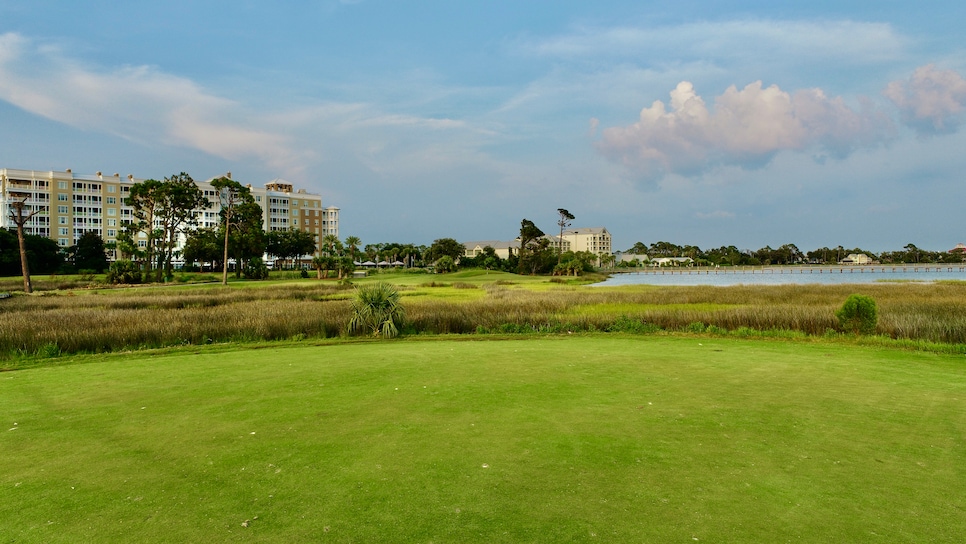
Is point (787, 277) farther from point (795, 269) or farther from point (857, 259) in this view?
point (857, 259)

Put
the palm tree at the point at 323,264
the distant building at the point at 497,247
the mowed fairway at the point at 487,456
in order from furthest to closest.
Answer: the distant building at the point at 497,247 → the palm tree at the point at 323,264 → the mowed fairway at the point at 487,456

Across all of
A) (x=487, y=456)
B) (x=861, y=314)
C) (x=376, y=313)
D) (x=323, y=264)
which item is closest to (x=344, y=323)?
Answer: (x=376, y=313)

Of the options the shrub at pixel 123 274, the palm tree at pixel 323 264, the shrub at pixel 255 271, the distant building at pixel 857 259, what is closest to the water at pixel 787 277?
the distant building at pixel 857 259

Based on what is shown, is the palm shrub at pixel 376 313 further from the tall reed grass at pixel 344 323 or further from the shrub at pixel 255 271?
the shrub at pixel 255 271

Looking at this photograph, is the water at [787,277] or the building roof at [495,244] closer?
the water at [787,277]

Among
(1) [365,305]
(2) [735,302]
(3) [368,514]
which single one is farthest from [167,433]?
(2) [735,302]

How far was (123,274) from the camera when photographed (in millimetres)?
45188

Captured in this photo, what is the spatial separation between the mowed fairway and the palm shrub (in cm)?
637

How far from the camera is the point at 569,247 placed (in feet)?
572

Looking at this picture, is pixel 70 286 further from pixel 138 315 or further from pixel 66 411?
pixel 66 411

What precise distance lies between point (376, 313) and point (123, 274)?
3935cm

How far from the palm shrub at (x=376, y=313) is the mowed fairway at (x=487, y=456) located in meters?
6.37

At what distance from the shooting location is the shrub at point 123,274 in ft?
147

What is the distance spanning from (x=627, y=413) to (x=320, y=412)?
11.4 ft
